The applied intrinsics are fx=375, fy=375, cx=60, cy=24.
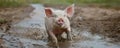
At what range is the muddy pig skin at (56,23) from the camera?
844cm

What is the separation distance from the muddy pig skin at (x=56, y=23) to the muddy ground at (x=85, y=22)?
2.33 ft

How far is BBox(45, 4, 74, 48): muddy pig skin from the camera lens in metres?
8.44

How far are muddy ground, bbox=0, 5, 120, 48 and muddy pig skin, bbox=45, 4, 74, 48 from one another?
2.33 feet

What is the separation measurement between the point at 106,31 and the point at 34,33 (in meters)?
1.98

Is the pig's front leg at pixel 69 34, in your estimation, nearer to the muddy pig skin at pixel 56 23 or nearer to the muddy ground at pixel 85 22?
the muddy pig skin at pixel 56 23

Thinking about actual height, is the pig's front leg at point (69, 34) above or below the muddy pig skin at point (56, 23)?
below

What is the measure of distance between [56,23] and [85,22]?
391 centimetres

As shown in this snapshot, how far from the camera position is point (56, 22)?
27.7 ft

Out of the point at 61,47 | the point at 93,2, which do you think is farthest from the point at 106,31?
the point at 93,2

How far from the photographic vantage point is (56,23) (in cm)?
848

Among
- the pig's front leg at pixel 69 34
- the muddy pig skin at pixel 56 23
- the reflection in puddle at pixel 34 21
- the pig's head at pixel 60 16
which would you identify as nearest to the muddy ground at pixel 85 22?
the reflection in puddle at pixel 34 21

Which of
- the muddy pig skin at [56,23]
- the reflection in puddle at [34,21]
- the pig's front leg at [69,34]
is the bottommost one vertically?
the reflection in puddle at [34,21]

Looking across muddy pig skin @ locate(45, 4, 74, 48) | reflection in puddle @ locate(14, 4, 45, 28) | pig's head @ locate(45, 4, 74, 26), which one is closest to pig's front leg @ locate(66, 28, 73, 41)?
muddy pig skin @ locate(45, 4, 74, 48)

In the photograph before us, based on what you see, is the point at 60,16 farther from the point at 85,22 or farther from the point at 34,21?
the point at 34,21
